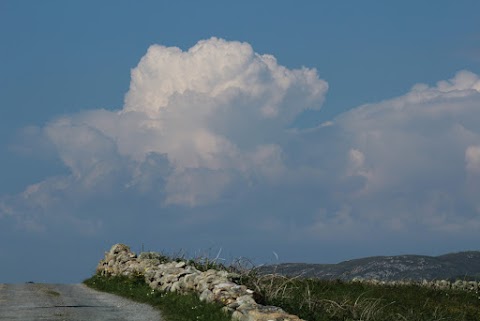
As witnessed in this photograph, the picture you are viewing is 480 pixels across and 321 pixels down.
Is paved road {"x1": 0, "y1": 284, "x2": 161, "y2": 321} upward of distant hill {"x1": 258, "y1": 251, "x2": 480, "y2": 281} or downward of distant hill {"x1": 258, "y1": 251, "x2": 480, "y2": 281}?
downward

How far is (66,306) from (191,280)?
15.1 feet

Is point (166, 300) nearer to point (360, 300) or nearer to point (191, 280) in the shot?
point (191, 280)

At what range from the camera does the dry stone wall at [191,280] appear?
23.2m

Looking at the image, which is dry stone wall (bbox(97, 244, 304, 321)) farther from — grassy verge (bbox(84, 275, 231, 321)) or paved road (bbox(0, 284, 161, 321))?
paved road (bbox(0, 284, 161, 321))

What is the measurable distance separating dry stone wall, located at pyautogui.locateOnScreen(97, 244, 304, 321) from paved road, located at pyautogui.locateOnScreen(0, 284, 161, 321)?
68.5 inches

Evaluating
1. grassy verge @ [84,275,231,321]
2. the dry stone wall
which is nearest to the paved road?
grassy verge @ [84,275,231,321]

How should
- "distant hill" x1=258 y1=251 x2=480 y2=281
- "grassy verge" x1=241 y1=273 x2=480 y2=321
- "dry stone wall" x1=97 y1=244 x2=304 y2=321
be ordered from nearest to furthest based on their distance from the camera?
"dry stone wall" x1=97 y1=244 x2=304 y2=321 < "grassy verge" x1=241 y1=273 x2=480 y2=321 < "distant hill" x1=258 y1=251 x2=480 y2=281

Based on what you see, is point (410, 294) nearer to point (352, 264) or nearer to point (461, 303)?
point (461, 303)

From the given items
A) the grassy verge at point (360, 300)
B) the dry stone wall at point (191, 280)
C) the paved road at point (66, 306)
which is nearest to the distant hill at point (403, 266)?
the grassy verge at point (360, 300)

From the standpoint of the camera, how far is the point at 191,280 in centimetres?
2977

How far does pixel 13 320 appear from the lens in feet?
82.8

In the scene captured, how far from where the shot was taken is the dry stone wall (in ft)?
76.0

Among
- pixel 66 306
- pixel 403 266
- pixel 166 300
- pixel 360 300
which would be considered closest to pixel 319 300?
pixel 166 300

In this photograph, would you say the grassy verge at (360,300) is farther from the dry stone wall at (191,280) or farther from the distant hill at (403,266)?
the distant hill at (403,266)
